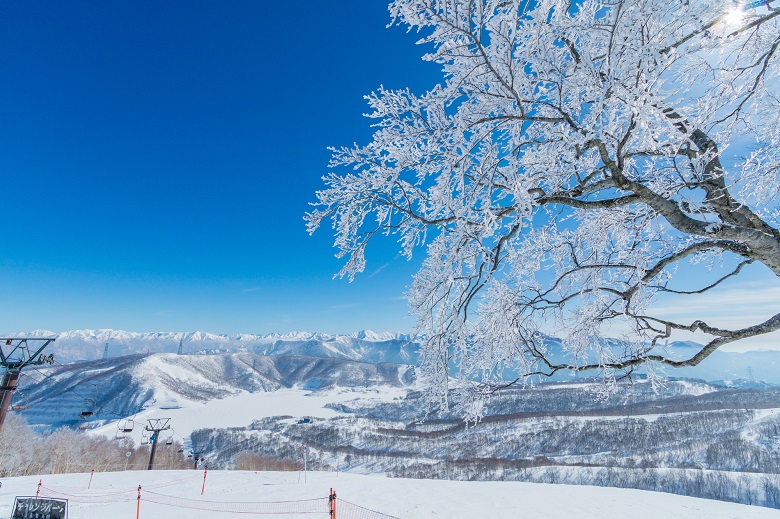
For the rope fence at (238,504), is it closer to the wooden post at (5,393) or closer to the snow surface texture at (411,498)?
the snow surface texture at (411,498)

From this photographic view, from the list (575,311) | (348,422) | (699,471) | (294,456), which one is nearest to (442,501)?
(575,311)

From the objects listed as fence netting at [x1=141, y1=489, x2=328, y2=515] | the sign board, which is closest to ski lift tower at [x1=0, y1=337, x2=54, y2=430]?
the sign board

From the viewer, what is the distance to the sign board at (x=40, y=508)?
8.04 metres

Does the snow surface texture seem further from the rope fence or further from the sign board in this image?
the sign board

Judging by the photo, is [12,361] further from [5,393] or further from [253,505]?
[253,505]

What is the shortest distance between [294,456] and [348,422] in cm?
4524

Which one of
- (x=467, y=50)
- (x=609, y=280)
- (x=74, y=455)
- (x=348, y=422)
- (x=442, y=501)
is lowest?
(x=348, y=422)

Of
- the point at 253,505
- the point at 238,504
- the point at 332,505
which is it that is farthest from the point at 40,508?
the point at 238,504

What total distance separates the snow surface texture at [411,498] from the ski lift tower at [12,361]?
330cm

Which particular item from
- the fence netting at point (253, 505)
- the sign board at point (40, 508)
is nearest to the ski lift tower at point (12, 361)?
the sign board at point (40, 508)

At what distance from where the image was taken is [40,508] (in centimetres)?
822

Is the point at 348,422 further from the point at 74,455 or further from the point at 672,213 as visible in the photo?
the point at 672,213

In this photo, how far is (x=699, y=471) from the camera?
60.0m

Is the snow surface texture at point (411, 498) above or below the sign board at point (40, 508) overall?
below
